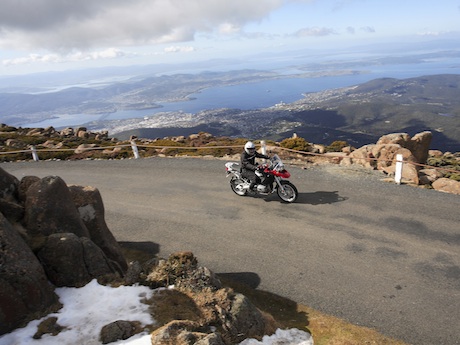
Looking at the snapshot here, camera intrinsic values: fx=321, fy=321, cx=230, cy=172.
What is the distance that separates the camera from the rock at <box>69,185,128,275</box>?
809cm

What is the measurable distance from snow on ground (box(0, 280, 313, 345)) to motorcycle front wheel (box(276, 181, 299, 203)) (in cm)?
626

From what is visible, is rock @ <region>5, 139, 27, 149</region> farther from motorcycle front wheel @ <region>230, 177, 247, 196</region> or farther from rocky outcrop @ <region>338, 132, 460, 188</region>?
rocky outcrop @ <region>338, 132, 460, 188</region>

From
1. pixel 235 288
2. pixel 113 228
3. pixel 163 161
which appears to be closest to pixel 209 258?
pixel 235 288

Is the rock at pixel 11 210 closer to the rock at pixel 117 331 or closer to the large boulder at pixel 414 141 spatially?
the rock at pixel 117 331

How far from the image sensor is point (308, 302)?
729cm

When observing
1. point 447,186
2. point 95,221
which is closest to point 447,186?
point 447,186

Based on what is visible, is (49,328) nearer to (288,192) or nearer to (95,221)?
(95,221)

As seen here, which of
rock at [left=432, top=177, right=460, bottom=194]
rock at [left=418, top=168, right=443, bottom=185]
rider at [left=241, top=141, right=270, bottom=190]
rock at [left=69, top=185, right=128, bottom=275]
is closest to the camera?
rock at [left=69, top=185, right=128, bottom=275]

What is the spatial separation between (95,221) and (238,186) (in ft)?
20.5

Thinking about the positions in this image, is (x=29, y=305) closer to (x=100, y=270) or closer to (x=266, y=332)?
(x=100, y=270)

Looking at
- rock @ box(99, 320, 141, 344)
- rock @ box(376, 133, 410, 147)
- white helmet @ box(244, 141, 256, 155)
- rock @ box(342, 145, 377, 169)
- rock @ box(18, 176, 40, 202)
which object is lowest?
rock @ box(342, 145, 377, 169)

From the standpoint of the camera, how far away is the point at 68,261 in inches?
251

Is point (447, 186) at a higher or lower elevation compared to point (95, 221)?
lower

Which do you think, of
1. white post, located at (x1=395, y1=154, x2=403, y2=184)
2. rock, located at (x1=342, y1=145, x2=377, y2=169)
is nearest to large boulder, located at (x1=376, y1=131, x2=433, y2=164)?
rock, located at (x1=342, y1=145, x2=377, y2=169)
